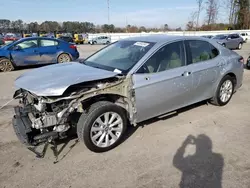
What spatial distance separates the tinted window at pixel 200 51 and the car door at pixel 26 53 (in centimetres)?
813

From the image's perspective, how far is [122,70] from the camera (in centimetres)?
352

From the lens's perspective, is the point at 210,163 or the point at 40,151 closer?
the point at 210,163

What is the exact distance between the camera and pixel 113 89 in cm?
328

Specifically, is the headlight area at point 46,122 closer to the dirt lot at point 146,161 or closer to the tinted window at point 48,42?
the dirt lot at point 146,161

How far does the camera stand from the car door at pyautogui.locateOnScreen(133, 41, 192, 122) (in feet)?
11.5

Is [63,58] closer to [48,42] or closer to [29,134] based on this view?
[48,42]

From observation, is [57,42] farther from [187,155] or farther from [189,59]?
[187,155]

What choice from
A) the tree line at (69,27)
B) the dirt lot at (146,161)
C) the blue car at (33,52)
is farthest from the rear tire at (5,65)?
the tree line at (69,27)

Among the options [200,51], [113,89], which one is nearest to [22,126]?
[113,89]

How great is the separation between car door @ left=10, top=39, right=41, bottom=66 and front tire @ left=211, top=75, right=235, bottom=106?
27.4 ft

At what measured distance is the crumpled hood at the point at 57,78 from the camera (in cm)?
289

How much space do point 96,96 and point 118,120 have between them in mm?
492

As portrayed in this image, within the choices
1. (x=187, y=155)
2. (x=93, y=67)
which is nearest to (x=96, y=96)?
(x=93, y=67)

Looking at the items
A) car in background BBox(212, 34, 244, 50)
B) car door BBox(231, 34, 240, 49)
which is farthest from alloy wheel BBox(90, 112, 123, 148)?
car door BBox(231, 34, 240, 49)
